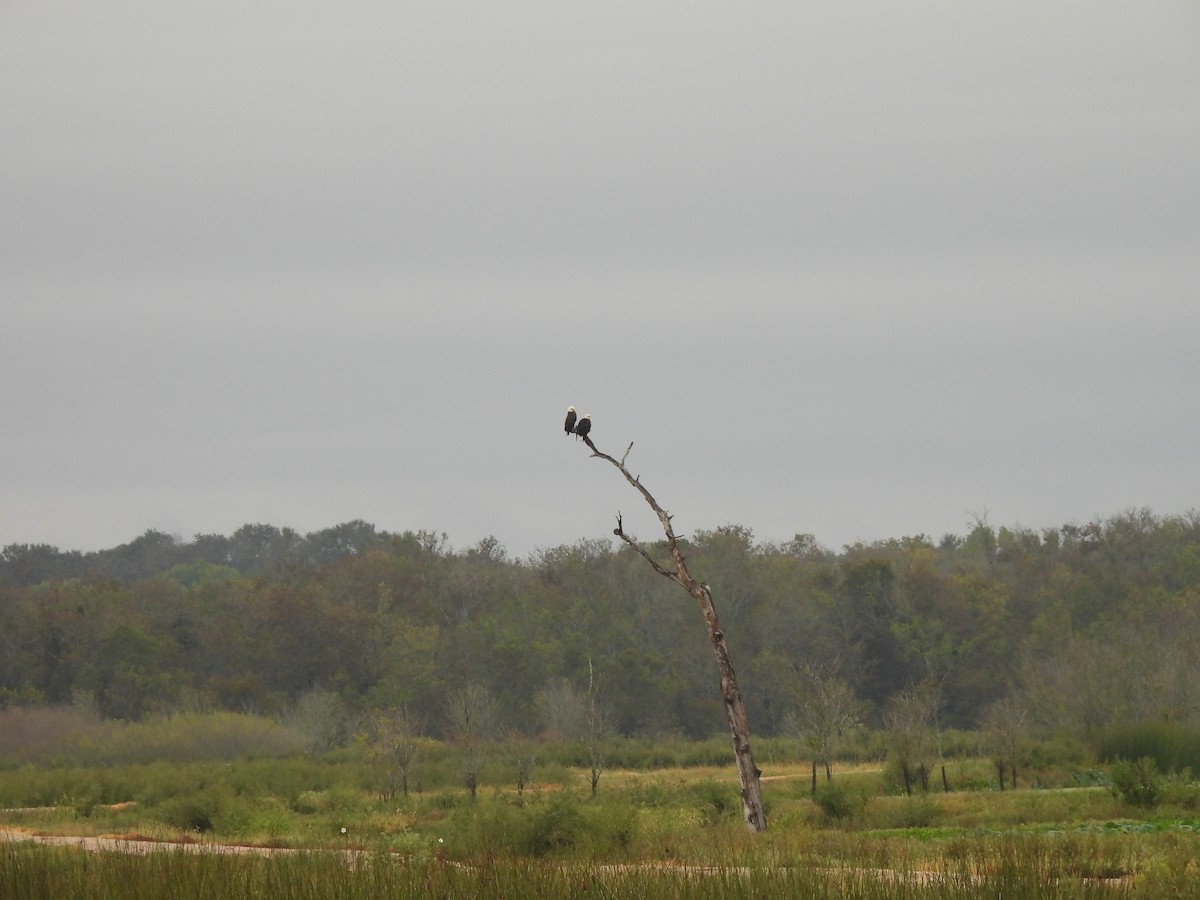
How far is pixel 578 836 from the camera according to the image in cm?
2102

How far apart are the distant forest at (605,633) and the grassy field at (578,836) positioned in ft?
41.8

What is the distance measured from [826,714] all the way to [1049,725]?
14065 mm

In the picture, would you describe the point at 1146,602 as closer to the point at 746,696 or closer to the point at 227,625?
the point at 746,696

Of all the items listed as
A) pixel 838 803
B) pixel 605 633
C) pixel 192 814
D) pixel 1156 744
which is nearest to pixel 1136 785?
pixel 838 803

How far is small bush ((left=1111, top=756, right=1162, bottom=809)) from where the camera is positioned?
2673 cm

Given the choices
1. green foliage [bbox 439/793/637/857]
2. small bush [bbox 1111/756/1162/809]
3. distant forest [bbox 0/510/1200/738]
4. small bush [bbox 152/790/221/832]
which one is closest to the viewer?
green foliage [bbox 439/793/637/857]

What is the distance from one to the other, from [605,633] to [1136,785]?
139ft

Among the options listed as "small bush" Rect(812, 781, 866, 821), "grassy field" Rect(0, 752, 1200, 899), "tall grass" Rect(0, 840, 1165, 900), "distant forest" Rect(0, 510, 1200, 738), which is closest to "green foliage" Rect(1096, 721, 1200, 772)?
"grassy field" Rect(0, 752, 1200, 899)

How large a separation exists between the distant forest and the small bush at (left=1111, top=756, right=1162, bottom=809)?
26.5 metres

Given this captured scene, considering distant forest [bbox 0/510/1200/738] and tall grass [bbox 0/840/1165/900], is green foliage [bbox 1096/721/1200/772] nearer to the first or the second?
distant forest [bbox 0/510/1200/738]

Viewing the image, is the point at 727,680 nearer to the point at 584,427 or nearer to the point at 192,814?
the point at 584,427

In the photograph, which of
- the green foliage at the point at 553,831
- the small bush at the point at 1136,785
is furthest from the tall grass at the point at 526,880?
the small bush at the point at 1136,785

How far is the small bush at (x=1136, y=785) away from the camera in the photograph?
1053 inches

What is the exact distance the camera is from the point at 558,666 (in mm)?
65562
